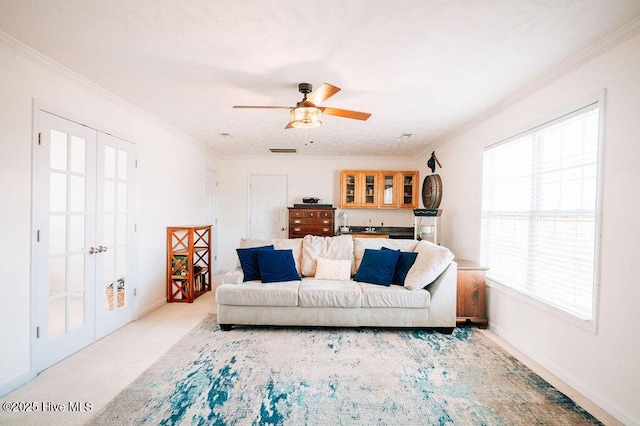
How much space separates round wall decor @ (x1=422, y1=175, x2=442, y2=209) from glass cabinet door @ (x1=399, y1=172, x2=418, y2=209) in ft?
1.40

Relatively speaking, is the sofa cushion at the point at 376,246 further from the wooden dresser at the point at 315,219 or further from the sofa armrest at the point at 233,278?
the wooden dresser at the point at 315,219

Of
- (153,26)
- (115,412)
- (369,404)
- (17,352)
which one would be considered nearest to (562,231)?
(369,404)

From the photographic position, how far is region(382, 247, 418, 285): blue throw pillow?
3.25 meters

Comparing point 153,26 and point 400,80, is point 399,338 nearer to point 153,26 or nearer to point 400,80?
point 400,80

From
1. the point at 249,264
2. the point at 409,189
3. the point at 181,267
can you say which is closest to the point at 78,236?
the point at 181,267

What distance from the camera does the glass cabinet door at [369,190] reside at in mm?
5742

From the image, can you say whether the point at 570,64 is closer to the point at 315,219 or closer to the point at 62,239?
the point at 315,219

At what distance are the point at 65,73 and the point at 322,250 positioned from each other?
3083 millimetres

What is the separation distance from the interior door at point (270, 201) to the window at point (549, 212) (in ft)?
13.0

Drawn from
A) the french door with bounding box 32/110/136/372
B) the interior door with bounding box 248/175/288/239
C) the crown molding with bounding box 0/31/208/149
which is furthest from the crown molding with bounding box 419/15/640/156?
the french door with bounding box 32/110/136/372

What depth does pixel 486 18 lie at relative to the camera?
1.69 meters

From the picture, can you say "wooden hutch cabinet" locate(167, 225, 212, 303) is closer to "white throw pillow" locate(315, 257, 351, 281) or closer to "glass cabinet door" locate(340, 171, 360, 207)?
"white throw pillow" locate(315, 257, 351, 281)

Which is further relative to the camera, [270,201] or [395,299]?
[270,201]

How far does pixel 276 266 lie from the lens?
131 inches
